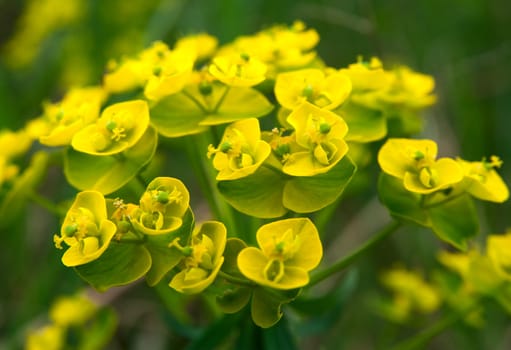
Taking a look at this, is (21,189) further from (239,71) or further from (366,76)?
(366,76)

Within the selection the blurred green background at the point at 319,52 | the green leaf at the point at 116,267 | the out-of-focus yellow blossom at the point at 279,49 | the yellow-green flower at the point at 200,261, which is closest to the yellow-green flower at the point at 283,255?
the yellow-green flower at the point at 200,261

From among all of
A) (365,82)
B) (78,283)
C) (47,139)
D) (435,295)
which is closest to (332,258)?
(435,295)

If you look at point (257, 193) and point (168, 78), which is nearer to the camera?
point (257, 193)

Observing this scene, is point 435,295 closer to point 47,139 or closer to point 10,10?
point 47,139

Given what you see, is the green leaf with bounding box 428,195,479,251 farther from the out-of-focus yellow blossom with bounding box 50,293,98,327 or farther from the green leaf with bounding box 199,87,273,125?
the out-of-focus yellow blossom with bounding box 50,293,98,327

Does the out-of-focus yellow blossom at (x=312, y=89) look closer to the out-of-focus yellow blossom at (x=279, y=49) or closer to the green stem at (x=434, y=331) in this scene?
the out-of-focus yellow blossom at (x=279, y=49)

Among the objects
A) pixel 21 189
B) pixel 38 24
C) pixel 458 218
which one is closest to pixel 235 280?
pixel 458 218

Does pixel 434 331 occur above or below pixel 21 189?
below

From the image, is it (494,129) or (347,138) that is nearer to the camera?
(347,138)
